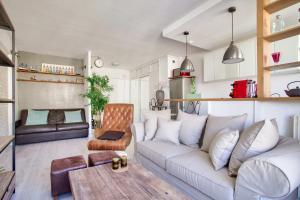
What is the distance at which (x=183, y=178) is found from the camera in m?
1.57

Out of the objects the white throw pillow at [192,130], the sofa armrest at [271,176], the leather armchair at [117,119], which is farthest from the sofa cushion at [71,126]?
the sofa armrest at [271,176]

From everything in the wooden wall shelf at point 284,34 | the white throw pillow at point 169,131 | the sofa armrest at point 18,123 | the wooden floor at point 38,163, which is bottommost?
the wooden floor at point 38,163

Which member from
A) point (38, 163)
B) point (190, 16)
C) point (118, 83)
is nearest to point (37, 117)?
point (38, 163)

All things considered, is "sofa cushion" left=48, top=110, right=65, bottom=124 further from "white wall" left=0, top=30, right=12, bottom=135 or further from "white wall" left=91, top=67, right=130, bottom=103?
"white wall" left=91, top=67, right=130, bottom=103

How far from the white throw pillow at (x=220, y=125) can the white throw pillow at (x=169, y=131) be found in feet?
1.45

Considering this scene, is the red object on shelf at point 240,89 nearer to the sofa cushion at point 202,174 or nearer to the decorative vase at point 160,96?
the sofa cushion at point 202,174

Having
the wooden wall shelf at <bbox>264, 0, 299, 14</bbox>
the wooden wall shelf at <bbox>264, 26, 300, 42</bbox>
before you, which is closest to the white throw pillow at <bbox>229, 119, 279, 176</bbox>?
the wooden wall shelf at <bbox>264, 26, 300, 42</bbox>

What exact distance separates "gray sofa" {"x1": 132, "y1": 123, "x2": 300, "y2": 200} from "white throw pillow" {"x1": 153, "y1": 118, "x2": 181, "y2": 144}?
0.22m

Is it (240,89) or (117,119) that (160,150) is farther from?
(117,119)

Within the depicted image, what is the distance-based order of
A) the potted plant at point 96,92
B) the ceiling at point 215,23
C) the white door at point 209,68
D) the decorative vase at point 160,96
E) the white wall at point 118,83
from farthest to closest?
the white wall at point 118,83, the decorative vase at point 160,96, the potted plant at point 96,92, the white door at point 209,68, the ceiling at point 215,23

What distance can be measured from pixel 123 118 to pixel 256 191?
2.44 metres

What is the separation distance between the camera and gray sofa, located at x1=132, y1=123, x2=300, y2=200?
1.01 m

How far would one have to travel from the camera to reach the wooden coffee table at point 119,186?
1.10 metres

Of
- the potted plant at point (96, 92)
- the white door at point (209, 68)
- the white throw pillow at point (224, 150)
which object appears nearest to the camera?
the white throw pillow at point (224, 150)
